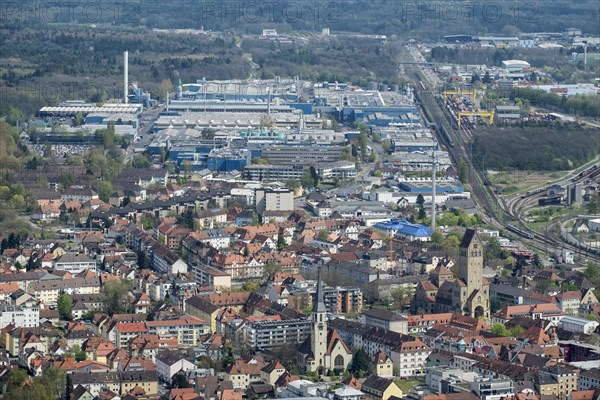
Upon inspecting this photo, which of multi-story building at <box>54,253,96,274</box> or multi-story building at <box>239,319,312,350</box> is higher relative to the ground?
multi-story building at <box>239,319,312,350</box>

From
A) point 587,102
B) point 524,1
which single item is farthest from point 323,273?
point 524,1

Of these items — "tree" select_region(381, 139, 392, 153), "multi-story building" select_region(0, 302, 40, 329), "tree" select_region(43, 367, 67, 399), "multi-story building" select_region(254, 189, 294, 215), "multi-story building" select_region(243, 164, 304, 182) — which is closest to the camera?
"tree" select_region(43, 367, 67, 399)

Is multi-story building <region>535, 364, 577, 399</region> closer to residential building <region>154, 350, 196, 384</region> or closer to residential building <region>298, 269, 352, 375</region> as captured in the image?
residential building <region>298, 269, 352, 375</region>

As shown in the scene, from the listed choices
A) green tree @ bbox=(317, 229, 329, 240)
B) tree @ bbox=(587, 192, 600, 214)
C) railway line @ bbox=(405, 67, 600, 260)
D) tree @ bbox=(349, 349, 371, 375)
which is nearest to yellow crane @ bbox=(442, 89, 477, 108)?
railway line @ bbox=(405, 67, 600, 260)

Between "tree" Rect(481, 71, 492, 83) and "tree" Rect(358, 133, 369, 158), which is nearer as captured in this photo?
"tree" Rect(358, 133, 369, 158)

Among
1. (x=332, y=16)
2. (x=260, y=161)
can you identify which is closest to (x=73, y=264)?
(x=260, y=161)

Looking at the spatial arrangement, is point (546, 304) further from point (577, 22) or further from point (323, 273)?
point (577, 22)

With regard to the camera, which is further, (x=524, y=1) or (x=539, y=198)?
(x=524, y=1)
